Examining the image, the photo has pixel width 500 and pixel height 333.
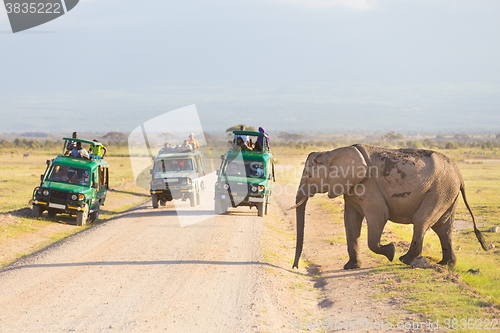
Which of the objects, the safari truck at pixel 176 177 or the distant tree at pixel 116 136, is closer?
the safari truck at pixel 176 177

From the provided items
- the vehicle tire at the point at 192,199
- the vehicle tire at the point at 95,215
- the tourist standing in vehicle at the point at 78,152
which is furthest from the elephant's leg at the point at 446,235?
the tourist standing in vehicle at the point at 78,152

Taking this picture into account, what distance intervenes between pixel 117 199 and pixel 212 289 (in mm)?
19843

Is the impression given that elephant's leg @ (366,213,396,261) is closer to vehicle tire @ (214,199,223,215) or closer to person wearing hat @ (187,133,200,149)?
vehicle tire @ (214,199,223,215)

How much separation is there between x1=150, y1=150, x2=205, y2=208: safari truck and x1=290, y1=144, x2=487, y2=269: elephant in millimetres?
10559

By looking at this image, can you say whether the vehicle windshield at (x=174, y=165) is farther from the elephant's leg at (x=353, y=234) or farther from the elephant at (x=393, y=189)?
the elephant's leg at (x=353, y=234)

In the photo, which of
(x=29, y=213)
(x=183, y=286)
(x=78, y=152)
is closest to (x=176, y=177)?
(x=78, y=152)

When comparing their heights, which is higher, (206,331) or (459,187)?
(459,187)

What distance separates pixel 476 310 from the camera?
7.72m

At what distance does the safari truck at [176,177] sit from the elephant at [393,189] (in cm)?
1056

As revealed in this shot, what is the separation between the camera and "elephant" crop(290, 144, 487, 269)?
1094cm

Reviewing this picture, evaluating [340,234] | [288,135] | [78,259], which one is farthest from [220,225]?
[288,135]

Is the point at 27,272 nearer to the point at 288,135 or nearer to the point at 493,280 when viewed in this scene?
the point at 493,280

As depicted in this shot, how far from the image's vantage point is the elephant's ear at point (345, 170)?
1111 cm

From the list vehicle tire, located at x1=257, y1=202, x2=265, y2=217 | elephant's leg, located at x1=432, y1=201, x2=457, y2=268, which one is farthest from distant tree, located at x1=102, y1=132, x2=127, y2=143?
elephant's leg, located at x1=432, y1=201, x2=457, y2=268
